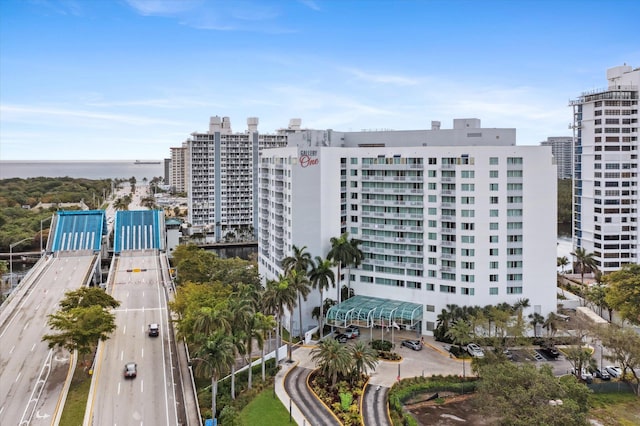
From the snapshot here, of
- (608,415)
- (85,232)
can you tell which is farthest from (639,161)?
(85,232)

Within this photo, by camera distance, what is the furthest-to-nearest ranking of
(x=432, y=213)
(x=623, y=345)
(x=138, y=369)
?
1. (x=432, y=213)
2. (x=138, y=369)
3. (x=623, y=345)

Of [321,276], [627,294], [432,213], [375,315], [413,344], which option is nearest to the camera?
[413,344]

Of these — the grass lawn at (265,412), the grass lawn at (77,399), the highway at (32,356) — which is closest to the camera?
the grass lawn at (77,399)

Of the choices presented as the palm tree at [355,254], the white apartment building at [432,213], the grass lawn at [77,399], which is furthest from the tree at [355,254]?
the grass lawn at [77,399]

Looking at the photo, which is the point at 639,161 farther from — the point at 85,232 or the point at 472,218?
the point at 85,232

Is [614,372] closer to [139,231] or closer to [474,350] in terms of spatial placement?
[474,350]

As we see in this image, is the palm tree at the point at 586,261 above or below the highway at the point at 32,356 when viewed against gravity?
above

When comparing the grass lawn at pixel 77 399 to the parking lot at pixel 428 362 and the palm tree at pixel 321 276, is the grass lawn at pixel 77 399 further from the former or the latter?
the palm tree at pixel 321 276

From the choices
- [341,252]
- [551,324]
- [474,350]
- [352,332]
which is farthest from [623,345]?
[341,252]
